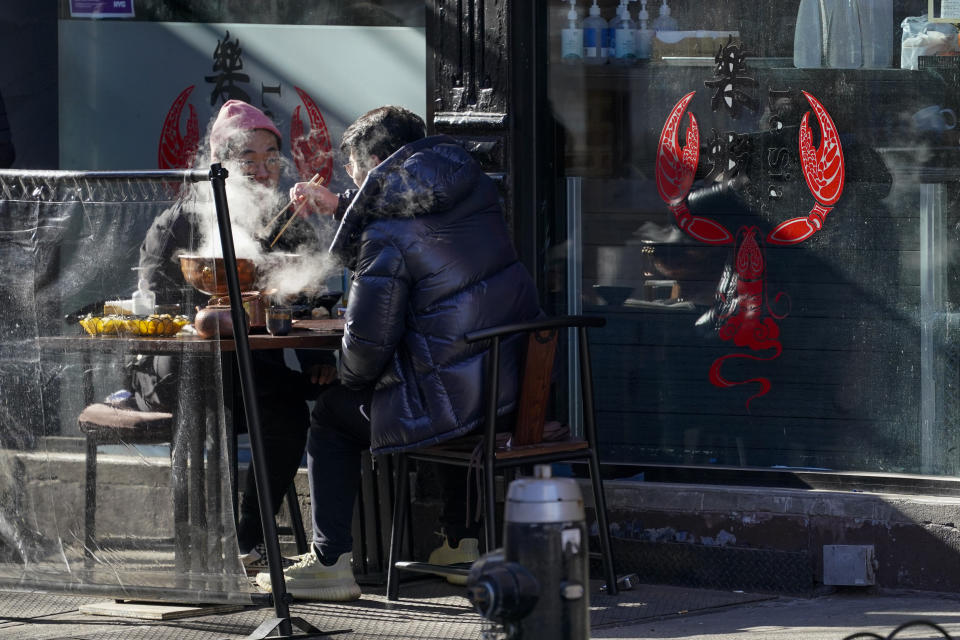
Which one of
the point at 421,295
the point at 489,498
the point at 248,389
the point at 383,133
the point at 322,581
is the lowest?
the point at 322,581

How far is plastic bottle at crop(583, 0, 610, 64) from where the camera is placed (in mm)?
5758

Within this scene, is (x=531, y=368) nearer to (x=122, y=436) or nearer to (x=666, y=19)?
(x=122, y=436)

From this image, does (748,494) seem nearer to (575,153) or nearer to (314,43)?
(575,153)

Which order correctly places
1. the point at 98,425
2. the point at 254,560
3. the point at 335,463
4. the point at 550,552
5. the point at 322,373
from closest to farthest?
1. the point at 550,552
2. the point at 98,425
3. the point at 335,463
4. the point at 254,560
5. the point at 322,373

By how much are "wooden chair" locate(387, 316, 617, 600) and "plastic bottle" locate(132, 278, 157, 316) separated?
3.31ft

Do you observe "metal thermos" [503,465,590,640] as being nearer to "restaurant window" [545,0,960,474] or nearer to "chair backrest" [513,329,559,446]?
"chair backrest" [513,329,559,446]

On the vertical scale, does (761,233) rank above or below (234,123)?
below

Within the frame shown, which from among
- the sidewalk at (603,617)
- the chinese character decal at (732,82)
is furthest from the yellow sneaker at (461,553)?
the chinese character decal at (732,82)

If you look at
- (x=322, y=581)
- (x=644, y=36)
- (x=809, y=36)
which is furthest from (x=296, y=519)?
(x=809, y=36)

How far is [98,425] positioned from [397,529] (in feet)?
3.82

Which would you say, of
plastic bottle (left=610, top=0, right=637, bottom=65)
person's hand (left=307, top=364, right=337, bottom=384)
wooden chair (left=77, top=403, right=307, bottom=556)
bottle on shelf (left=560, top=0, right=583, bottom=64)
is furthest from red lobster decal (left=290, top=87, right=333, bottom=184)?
wooden chair (left=77, top=403, right=307, bottom=556)

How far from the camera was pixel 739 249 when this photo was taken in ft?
18.6

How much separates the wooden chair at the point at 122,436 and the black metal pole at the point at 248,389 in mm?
243

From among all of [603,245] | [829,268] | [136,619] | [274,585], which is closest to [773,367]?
[829,268]
